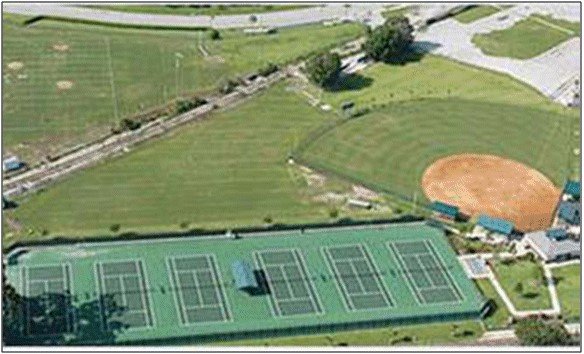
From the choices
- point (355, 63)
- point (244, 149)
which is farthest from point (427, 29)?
point (244, 149)

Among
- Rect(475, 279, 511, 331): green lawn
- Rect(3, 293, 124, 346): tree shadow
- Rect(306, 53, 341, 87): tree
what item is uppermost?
Rect(306, 53, 341, 87): tree

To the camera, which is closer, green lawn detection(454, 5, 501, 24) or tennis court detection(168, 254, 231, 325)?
tennis court detection(168, 254, 231, 325)

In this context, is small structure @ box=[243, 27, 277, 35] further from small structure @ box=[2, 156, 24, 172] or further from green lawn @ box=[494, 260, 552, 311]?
green lawn @ box=[494, 260, 552, 311]

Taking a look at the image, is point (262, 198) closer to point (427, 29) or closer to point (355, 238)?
point (355, 238)

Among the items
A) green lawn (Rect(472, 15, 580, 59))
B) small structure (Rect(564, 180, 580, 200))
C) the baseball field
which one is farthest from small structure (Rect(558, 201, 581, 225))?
green lawn (Rect(472, 15, 580, 59))

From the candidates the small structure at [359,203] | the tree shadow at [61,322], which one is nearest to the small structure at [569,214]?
the small structure at [359,203]

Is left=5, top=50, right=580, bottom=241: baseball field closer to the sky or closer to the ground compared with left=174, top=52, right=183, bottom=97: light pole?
closer to the ground

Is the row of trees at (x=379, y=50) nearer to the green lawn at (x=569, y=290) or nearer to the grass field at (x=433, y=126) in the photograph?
the grass field at (x=433, y=126)
